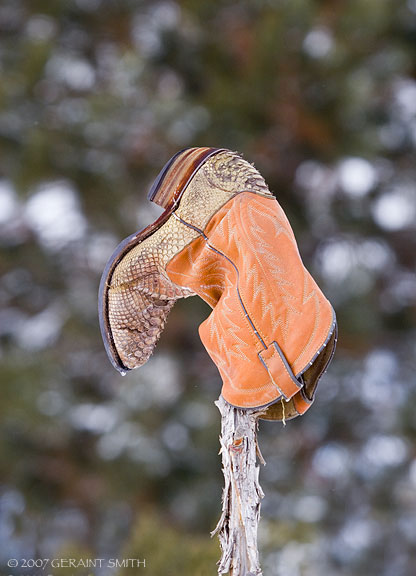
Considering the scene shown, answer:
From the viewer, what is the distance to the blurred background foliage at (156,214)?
159cm

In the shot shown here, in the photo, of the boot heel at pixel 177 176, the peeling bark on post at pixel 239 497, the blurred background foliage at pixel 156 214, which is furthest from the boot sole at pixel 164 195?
the blurred background foliage at pixel 156 214

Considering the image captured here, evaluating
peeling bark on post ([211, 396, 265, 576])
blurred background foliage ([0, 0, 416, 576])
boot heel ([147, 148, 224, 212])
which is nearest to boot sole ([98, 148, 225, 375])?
boot heel ([147, 148, 224, 212])

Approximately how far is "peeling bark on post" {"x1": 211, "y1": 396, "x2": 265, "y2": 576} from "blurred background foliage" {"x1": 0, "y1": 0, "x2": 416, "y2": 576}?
897 mm

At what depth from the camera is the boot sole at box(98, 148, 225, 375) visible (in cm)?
54

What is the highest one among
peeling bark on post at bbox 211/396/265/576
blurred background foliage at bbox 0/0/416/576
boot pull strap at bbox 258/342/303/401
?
boot pull strap at bbox 258/342/303/401

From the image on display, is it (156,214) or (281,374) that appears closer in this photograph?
(281,374)

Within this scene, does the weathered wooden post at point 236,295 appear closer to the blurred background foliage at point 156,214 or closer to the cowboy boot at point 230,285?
the cowboy boot at point 230,285

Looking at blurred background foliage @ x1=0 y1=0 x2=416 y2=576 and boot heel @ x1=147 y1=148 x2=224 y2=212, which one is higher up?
boot heel @ x1=147 y1=148 x2=224 y2=212

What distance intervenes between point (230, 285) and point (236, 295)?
2 cm

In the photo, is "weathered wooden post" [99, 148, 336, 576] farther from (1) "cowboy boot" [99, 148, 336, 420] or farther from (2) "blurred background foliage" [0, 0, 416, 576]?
(2) "blurred background foliage" [0, 0, 416, 576]

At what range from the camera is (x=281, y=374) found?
491mm

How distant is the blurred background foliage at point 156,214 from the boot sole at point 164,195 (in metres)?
0.92

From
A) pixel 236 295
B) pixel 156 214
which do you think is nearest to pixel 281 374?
pixel 236 295

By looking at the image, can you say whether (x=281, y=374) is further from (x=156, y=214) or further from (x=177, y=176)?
(x=156, y=214)
